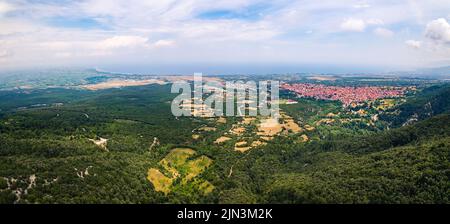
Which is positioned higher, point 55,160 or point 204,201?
point 55,160

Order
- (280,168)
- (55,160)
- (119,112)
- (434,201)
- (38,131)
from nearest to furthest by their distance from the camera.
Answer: (434,201) < (55,160) < (280,168) < (38,131) < (119,112)

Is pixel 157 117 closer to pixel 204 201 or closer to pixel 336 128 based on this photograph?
pixel 336 128

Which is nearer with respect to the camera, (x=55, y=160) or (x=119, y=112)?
(x=55, y=160)

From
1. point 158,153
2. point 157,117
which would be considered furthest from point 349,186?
point 157,117
